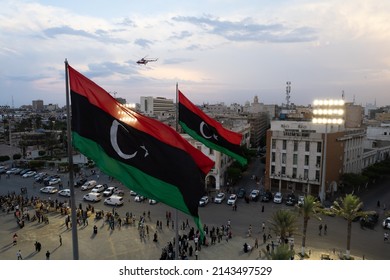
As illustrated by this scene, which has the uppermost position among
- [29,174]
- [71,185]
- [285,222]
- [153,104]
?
[153,104]

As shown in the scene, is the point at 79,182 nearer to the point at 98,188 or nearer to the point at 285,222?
the point at 98,188

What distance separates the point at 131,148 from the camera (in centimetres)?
864

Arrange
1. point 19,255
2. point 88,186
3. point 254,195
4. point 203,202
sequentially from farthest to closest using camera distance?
point 88,186 < point 254,195 < point 203,202 < point 19,255

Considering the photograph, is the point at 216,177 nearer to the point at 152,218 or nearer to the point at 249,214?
the point at 249,214

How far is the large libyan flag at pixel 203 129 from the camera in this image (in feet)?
49.0

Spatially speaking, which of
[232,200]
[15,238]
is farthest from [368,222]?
[15,238]

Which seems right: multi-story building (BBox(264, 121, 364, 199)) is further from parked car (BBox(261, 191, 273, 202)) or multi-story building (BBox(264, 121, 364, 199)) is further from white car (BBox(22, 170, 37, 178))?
white car (BBox(22, 170, 37, 178))

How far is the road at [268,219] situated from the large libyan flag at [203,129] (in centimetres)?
1359

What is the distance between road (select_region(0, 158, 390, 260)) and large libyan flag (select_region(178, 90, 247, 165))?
13.6 meters

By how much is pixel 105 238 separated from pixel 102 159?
67.0 feet

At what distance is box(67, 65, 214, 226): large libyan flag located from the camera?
824 centimetres

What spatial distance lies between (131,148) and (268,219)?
25.9 meters

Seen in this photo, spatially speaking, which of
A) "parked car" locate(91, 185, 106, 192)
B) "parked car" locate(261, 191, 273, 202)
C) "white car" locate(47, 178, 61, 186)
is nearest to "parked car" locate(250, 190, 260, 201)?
"parked car" locate(261, 191, 273, 202)

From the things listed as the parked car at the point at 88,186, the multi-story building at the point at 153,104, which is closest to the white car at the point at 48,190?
the parked car at the point at 88,186
